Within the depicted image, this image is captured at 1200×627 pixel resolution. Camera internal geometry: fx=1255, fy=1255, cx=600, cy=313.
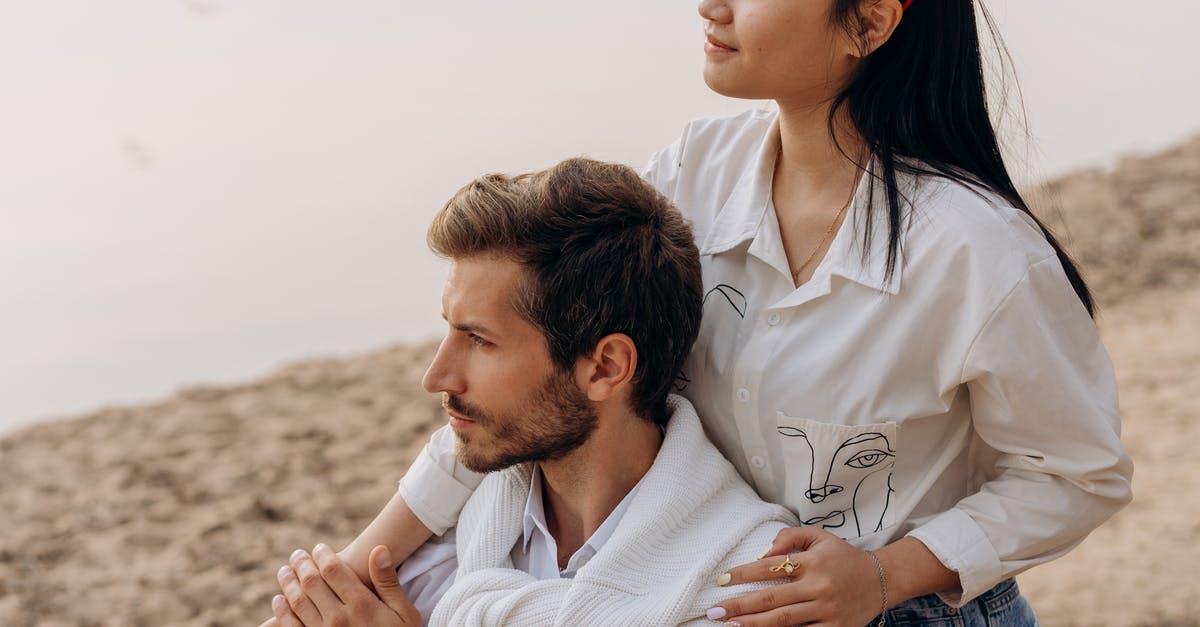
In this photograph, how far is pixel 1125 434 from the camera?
5297 mm

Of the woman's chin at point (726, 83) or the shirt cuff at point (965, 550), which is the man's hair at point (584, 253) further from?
the shirt cuff at point (965, 550)

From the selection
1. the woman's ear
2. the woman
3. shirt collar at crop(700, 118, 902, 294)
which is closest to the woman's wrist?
the woman

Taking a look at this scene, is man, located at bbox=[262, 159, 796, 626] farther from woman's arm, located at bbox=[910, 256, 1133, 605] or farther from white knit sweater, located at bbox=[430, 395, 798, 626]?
woman's arm, located at bbox=[910, 256, 1133, 605]

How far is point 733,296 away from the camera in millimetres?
1881

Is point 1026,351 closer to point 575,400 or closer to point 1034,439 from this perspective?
point 1034,439

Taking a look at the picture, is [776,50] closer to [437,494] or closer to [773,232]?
[773,232]

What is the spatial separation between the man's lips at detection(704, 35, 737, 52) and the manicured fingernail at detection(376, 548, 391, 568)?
88 centimetres

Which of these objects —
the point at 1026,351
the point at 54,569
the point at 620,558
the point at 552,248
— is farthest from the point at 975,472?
the point at 54,569

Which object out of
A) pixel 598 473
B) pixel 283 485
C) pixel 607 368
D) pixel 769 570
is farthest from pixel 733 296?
pixel 283 485

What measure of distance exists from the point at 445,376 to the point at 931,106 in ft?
2.55

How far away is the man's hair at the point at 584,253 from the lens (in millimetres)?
1771

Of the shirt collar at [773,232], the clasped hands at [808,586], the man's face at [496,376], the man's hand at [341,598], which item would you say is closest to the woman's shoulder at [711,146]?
the shirt collar at [773,232]

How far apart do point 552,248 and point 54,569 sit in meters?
3.51

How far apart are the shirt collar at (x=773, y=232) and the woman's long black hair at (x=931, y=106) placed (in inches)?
0.8
